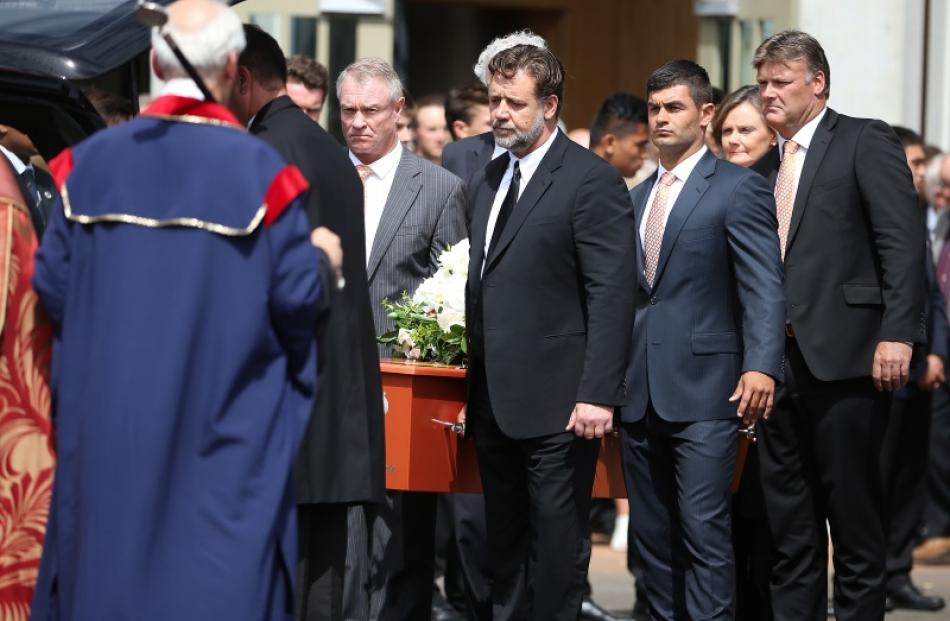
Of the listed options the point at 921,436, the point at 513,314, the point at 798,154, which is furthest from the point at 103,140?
the point at 921,436

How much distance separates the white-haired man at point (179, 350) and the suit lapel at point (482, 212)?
194 centimetres

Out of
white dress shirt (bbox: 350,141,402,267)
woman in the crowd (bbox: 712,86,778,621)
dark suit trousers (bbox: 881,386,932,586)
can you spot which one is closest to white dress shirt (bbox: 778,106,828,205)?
woman in the crowd (bbox: 712,86,778,621)

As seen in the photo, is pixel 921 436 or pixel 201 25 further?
pixel 921 436

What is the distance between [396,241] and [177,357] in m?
2.66

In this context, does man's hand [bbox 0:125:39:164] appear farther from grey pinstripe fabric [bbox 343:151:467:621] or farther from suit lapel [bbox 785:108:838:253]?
suit lapel [bbox 785:108:838:253]

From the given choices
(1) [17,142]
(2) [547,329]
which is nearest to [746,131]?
(2) [547,329]

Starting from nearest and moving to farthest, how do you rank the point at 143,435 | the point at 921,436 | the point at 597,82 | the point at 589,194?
1. the point at 143,435
2. the point at 589,194
3. the point at 921,436
4. the point at 597,82

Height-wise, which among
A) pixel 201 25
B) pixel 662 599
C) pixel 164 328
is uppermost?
pixel 201 25

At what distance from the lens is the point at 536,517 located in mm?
6266

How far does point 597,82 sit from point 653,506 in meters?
7.68

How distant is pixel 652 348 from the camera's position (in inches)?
255

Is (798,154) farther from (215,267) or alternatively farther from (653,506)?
(215,267)

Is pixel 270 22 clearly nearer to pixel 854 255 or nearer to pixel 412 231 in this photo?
pixel 412 231

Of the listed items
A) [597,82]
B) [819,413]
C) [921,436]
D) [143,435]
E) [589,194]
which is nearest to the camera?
[143,435]
